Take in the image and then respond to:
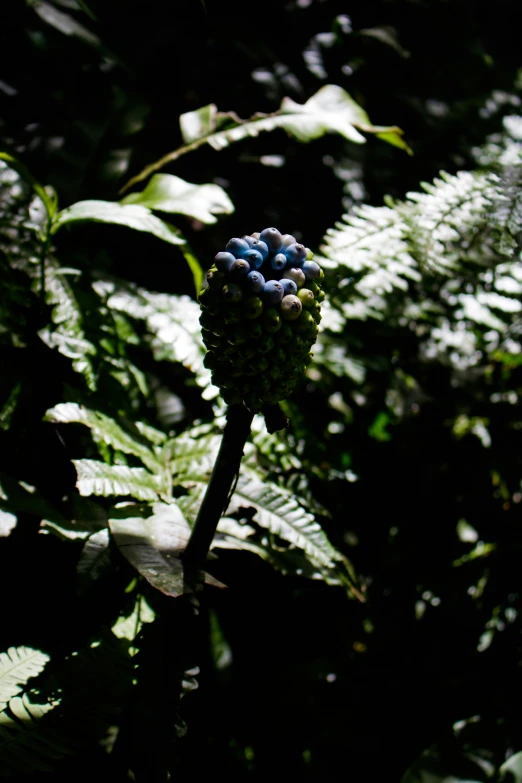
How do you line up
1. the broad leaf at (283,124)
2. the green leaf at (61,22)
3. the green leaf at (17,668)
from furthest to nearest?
the green leaf at (61,22) < the broad leaf at (283,124) < the green leaf at (17,668)

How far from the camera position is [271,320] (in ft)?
2.55

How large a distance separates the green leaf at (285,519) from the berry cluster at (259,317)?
0.95 ft

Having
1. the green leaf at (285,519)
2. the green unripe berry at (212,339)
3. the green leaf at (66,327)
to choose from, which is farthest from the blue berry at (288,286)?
the green leaf at (66,327)

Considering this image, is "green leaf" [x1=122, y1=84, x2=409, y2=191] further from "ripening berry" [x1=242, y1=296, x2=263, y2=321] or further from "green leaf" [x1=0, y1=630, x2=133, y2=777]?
"green leaf" [x1=0, y1=630, x2=133, y2=777]

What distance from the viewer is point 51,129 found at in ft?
5.39

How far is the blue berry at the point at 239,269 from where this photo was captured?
2.57 ft

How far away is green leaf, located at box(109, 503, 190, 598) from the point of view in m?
0.82

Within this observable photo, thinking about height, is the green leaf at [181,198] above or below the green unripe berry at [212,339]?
above

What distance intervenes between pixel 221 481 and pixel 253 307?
257 mm

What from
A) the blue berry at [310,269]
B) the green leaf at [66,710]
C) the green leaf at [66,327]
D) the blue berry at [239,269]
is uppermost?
the blue berry at [239,269]

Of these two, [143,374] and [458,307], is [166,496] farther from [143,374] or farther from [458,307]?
[458,307]

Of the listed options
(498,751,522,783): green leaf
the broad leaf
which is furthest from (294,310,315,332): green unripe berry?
(498,751,522,783): green leaf

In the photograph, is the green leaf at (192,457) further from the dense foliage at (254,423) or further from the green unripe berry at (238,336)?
the green unripe berry at (238,336)

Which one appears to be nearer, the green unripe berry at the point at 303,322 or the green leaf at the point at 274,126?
the green unripe berry at the point at 303,322
